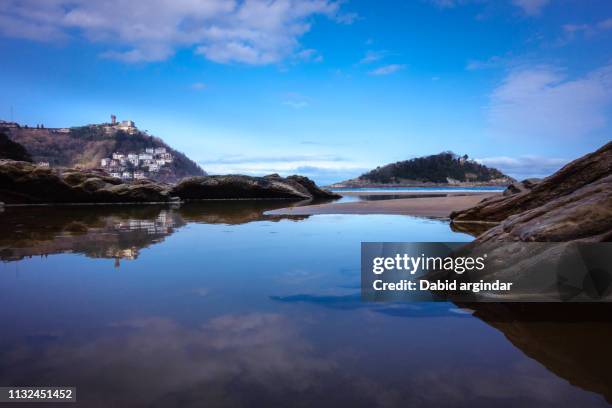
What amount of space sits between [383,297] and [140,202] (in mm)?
26598

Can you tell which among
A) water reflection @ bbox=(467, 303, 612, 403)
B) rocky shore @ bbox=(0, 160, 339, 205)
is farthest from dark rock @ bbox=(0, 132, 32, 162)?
water reflection @ bbox=(467, 303, 612, 403)

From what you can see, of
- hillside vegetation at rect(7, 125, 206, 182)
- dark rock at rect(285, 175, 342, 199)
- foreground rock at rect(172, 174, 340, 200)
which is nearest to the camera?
foreground rock at rect(172, 174, 340, 200)

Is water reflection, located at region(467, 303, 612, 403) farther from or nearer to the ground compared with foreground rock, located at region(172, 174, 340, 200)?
nearer to the ground

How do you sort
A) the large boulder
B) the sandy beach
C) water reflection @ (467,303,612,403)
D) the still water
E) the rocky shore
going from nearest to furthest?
the still water, water reflection @ (467,303,612,403), the sandy beach, the large boulder, the rocky shore

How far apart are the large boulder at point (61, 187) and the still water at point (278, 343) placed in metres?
22.4

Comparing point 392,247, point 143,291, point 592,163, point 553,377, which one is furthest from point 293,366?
point 592,163

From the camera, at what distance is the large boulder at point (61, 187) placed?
77.2 ft

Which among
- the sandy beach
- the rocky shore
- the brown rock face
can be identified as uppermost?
the rocky shore

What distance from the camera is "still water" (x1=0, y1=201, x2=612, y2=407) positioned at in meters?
2.22

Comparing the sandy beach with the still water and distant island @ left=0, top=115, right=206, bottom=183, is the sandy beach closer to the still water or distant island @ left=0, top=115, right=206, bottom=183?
the still water

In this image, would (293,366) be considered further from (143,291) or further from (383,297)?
(143,291)

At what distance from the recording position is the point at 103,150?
451ft

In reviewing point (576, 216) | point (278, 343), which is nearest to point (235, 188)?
point (576, 216)

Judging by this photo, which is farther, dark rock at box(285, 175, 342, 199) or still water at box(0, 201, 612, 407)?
dark rock at box(285, 175, 342, 199)
